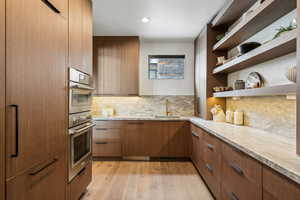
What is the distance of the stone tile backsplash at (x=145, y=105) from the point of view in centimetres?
418

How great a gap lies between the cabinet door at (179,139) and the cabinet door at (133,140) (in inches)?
21.9

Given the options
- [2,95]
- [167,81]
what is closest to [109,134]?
[167,81]

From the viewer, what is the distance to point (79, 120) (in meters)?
2.03

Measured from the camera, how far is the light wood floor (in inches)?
89.8

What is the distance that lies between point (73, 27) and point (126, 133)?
2212 mm

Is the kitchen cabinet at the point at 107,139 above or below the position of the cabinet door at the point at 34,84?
below

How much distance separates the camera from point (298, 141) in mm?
1165

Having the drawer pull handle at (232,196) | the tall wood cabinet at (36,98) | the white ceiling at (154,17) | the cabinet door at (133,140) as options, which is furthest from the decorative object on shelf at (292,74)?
the cabinet door at (133,140)

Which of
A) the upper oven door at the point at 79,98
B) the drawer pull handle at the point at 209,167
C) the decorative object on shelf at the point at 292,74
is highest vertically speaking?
the decorative object on shelf at the point at 292,74

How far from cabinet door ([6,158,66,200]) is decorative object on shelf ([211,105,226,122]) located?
2278 millimetres

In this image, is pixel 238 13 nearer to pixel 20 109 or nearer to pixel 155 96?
pixel 155 96

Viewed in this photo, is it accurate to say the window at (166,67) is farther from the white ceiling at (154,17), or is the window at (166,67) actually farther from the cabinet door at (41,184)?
the cabinet door at (41,184)

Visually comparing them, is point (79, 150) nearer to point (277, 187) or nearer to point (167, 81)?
point (277, 187)

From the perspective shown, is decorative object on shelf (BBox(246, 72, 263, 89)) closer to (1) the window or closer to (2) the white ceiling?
(2) the white ceiling
